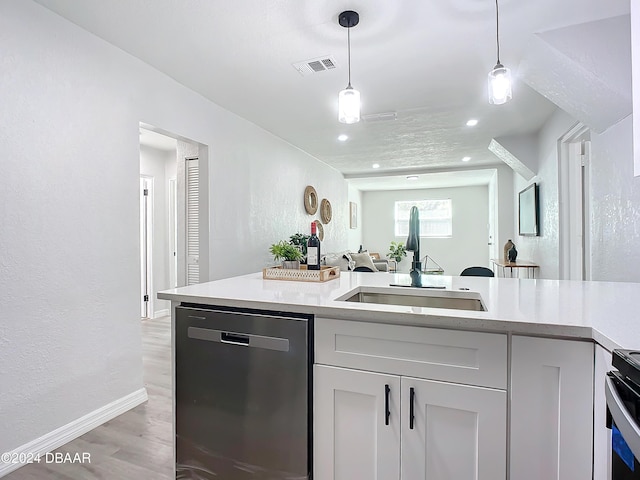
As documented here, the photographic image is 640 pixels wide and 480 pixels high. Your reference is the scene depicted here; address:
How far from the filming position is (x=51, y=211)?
1.90 m

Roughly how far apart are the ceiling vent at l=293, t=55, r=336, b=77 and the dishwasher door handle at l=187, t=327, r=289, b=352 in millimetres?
2031

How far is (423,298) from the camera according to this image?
162 centimetres

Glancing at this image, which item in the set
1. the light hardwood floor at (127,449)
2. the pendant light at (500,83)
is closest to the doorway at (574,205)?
the pendant light at (500,83)

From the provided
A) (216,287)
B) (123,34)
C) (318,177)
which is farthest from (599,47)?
(318,177)

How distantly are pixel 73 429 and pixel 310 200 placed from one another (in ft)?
13.2

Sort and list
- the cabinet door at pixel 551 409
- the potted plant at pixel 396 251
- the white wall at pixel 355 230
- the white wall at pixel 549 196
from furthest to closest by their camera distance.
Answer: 1. the potted plant at pixel 396 251
2. the white wall at pixel 355 230
3. the white wall at pixel 549 196
4. the cabinet door at pixel 551 409

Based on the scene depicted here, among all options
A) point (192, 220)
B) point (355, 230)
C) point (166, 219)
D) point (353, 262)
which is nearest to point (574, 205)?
point (353, 262)

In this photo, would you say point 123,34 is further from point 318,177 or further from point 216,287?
point 318,177

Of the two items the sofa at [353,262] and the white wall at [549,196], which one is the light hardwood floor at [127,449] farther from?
the white wall at [549,196]

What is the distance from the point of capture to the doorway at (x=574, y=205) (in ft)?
10.7

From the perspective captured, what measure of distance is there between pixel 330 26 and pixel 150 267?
3910 mm

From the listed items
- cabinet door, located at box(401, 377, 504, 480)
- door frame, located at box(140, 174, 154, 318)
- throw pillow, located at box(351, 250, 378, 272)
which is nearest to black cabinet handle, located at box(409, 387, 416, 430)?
cabinet door, located at box(401, 377, 504, 480)

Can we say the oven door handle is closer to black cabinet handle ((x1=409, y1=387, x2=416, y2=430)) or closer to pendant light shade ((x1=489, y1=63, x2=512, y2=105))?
black cabinet handle ((x1=409, y1=387, x2=416, y2=430))

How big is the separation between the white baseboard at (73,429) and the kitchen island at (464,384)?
4.64 ft
